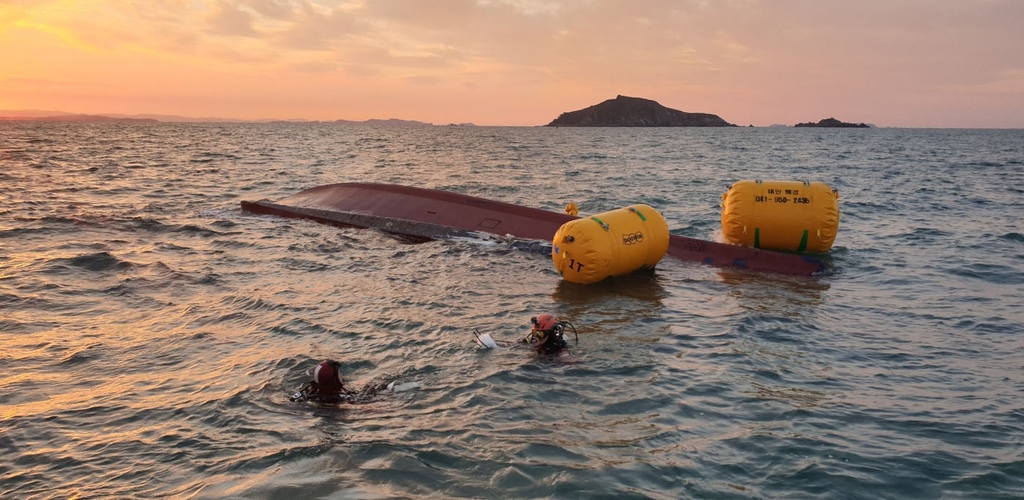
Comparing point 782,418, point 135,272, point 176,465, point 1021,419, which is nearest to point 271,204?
point 135,272

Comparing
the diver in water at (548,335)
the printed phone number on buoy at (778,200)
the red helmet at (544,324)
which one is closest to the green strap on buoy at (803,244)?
the printed phone number on buoy at (778,200)

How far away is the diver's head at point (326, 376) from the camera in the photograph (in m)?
7.73

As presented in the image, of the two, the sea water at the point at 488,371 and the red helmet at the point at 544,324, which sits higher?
the red helmet at the point at 544,324

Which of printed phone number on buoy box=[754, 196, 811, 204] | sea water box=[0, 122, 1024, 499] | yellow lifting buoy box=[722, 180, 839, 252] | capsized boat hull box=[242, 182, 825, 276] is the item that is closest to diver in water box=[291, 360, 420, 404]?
sea water box=[0, 122, 1024, 499]

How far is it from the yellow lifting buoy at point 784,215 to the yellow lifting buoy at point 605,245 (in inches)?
98.4

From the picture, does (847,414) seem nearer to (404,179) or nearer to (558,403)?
(558,403)

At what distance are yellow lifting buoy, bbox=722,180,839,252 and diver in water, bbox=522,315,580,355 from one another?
748 centimetres

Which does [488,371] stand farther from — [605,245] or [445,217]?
[445,217]

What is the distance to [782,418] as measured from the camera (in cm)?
758

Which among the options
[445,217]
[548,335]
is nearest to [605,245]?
[548,335]

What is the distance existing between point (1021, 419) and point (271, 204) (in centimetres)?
2092

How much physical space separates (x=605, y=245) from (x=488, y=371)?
4.68 m

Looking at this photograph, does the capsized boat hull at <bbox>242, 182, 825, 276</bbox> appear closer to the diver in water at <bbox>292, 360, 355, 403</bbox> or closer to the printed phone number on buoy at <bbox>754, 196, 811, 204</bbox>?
the printed phone number on buoy at <bbox>754, 196, 811, 204</bbox>

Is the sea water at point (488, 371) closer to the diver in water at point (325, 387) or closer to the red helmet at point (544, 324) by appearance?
the diver in water at point (325, 387)
